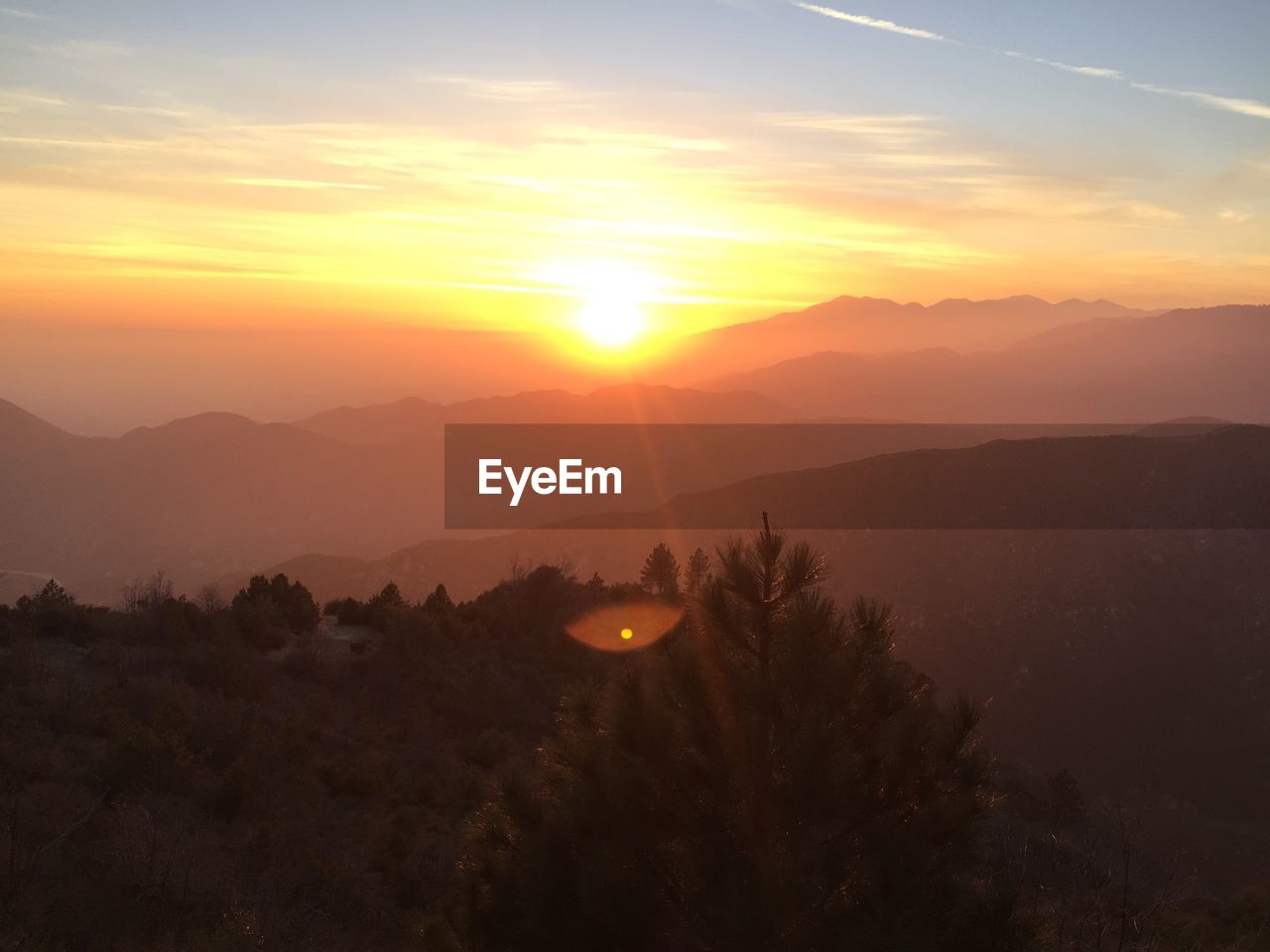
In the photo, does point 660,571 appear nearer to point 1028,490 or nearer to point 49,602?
point 49,602

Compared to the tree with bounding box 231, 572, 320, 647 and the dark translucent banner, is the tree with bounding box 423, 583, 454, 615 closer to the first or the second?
the tree with bounding box 231, 572, 320, 647

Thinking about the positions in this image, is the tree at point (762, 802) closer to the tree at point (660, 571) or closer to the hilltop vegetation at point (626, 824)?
the hilltop vegetation at point (626, 824)

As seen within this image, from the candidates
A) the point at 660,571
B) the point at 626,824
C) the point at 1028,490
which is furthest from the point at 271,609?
the point at 1028,490

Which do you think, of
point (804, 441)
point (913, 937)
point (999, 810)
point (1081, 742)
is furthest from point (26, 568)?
point (913, 937)

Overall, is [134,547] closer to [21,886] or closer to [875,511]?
[875,511]

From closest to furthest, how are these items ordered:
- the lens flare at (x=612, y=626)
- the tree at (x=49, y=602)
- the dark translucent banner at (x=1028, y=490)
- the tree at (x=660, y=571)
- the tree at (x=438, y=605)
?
1. the tree at (x=49, y=602)
2. the tree at (x=438, y=605)
3. the lens flare at (x=612, y=626)
4. the tree at (x=660, y=571)
5. the dark translucent banner at (x=1028, y=490)

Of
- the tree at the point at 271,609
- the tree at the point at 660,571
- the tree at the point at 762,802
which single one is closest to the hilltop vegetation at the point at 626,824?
the tree at the point at 762,802

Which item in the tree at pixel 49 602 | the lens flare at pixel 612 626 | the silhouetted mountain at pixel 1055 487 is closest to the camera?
the tree at pixel 49 602

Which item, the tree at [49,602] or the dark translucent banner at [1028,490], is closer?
the tree at [49,602]

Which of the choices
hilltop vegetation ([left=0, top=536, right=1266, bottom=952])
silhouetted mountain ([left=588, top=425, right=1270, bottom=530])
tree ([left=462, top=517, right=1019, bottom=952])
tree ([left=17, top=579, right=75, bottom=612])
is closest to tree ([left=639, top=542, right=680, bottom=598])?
tree ([left=17, top=579, right=75, bottom=612])
